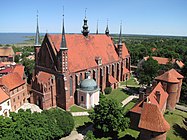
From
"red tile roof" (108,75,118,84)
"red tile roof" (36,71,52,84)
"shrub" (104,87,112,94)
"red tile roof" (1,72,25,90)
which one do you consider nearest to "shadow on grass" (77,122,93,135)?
"red tile roof" (36,71,52,84)

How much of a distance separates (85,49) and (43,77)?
533 inches

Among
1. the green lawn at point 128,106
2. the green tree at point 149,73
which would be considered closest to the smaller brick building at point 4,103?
the green lawn at point 128,106

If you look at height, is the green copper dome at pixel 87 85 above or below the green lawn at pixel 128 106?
above

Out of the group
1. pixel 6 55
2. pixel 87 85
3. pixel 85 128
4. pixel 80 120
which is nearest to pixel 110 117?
pixel 85 128

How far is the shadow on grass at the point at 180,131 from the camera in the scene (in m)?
31.7

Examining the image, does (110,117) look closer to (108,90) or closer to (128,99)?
(128,99)

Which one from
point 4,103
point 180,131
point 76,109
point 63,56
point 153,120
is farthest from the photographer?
point 76,109

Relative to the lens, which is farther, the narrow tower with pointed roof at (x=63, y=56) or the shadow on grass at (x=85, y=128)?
the narrow tower with pointed roof at (x=63, y=56)

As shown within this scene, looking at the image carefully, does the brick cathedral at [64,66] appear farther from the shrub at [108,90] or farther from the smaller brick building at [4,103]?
the smaller brick building at [4,103]

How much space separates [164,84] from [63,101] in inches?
939

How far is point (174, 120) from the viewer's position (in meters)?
36.6

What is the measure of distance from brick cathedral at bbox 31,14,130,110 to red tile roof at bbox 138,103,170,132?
19.0 m

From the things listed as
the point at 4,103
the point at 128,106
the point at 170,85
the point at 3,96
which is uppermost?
the point at 170,85

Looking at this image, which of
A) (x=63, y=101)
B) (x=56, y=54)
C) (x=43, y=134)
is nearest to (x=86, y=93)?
(x=63, y=101)
